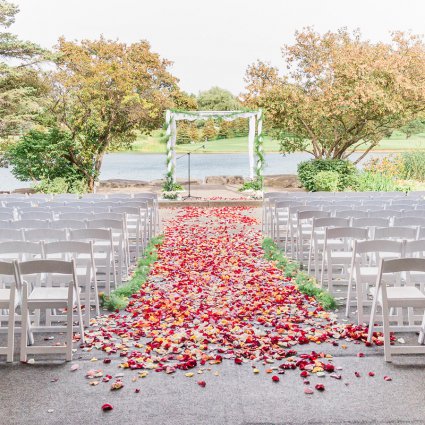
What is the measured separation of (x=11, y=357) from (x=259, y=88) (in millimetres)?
15794

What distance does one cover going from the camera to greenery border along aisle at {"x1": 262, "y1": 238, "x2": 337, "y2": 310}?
18.1ft

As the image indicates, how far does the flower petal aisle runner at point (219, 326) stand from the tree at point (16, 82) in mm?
10271

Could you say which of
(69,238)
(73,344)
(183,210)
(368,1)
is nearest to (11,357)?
(73,344)

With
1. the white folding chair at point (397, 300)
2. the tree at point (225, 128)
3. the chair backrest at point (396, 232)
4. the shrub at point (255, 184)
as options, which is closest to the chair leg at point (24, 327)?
the white folding chair at point (397, 300)

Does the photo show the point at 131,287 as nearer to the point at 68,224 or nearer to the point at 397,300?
the point at 68,224

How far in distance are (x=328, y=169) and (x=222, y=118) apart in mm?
4010

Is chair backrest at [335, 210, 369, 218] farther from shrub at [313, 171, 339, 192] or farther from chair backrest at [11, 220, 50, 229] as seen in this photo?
shrub at [313, 171, 339, 192]

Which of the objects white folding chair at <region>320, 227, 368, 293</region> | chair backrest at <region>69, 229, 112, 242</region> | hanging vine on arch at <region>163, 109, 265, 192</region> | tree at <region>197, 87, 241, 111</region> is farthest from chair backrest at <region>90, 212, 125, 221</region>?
tree at <region>197, 87, 241, 111</region>

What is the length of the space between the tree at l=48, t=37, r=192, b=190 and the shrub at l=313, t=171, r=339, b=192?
5827 millimetres

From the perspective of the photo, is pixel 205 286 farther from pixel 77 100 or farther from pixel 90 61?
pixel 90 61

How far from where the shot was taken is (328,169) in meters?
18.5

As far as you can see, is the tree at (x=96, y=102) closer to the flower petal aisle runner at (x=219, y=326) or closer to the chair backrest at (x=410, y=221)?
the flower petal aisle runner at (x=219, y=326)

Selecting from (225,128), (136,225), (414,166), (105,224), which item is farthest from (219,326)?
(225,128)

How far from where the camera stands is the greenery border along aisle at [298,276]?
18.1 ft
